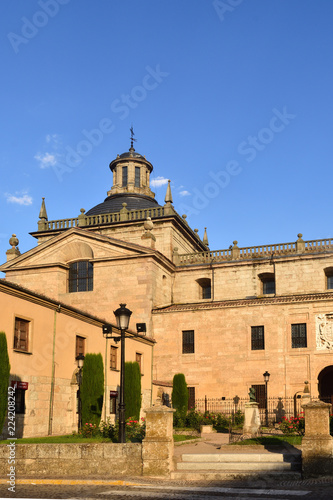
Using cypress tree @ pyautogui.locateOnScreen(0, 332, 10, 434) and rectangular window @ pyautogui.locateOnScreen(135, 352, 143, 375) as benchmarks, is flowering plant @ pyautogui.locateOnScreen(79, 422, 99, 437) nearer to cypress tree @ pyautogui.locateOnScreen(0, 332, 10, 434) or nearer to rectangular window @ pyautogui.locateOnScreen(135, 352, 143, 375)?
cypress tree @ pyautogui.locateOnScreen(0, 332, 10, 434)

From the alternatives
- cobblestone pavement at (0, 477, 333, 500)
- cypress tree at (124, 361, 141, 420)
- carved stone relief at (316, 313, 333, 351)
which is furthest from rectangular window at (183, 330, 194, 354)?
cobblestone pavement at (0, 477, 333, 500)

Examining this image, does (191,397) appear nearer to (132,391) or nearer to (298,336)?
(298,336)

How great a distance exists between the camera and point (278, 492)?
→ 39.9ft

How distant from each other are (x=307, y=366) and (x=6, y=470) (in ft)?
77.9

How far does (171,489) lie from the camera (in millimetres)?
12523

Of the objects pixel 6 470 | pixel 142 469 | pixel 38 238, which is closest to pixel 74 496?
pixel 142 469

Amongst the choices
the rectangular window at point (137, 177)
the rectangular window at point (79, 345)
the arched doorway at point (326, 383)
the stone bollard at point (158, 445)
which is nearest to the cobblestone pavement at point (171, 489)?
the stone bollard at point (158, 445)

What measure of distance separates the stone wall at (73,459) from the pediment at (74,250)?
25.3m

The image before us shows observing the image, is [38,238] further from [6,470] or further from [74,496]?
[74,496]

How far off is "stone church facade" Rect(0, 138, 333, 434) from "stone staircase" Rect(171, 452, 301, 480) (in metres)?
18.3

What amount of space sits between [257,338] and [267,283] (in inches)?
273

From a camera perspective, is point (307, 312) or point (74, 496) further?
point (307, 312)

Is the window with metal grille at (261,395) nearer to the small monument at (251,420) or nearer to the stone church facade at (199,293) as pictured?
the stone church facade at (199,293)

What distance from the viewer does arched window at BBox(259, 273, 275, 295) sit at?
4200 cm
